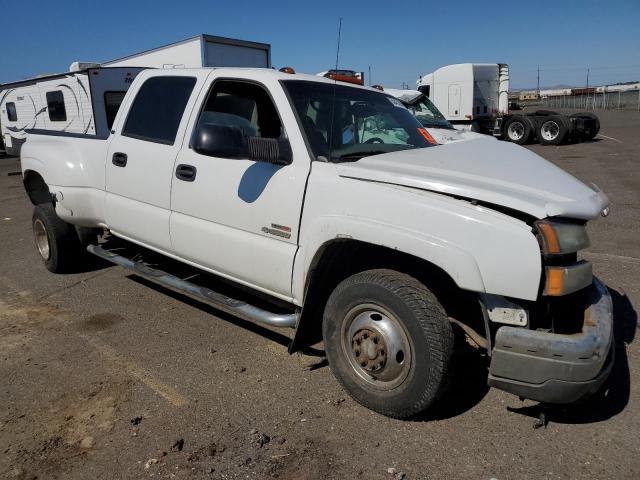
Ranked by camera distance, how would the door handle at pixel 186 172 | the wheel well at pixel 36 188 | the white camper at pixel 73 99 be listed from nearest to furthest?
the door handle at pixel 186 172, the wheel well at pixel 36 188, the white camper at pixel 73 99

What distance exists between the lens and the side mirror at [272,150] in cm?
330

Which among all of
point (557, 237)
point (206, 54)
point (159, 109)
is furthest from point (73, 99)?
point (557, 237)

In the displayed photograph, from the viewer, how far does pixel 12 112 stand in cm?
1970

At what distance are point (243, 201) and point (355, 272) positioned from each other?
0.88m

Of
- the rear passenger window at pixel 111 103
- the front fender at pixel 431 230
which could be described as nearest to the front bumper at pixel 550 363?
the front fender at pixel 431 230

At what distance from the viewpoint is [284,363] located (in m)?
3.77

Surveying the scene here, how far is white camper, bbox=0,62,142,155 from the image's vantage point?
13.3m

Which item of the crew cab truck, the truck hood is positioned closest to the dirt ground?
the crew cab truck

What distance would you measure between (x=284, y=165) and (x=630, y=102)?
5477 centimetres

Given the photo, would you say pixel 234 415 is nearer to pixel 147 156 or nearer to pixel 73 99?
pixel 147 156

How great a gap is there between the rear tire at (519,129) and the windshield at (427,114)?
28.9 feet

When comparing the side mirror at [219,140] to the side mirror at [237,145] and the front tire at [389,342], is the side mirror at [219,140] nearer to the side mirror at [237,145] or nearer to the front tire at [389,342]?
the side mirror at [237,145]

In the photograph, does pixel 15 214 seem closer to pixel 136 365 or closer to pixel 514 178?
pixel 136 365

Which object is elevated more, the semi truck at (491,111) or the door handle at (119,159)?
the semi truck at (491,111)
